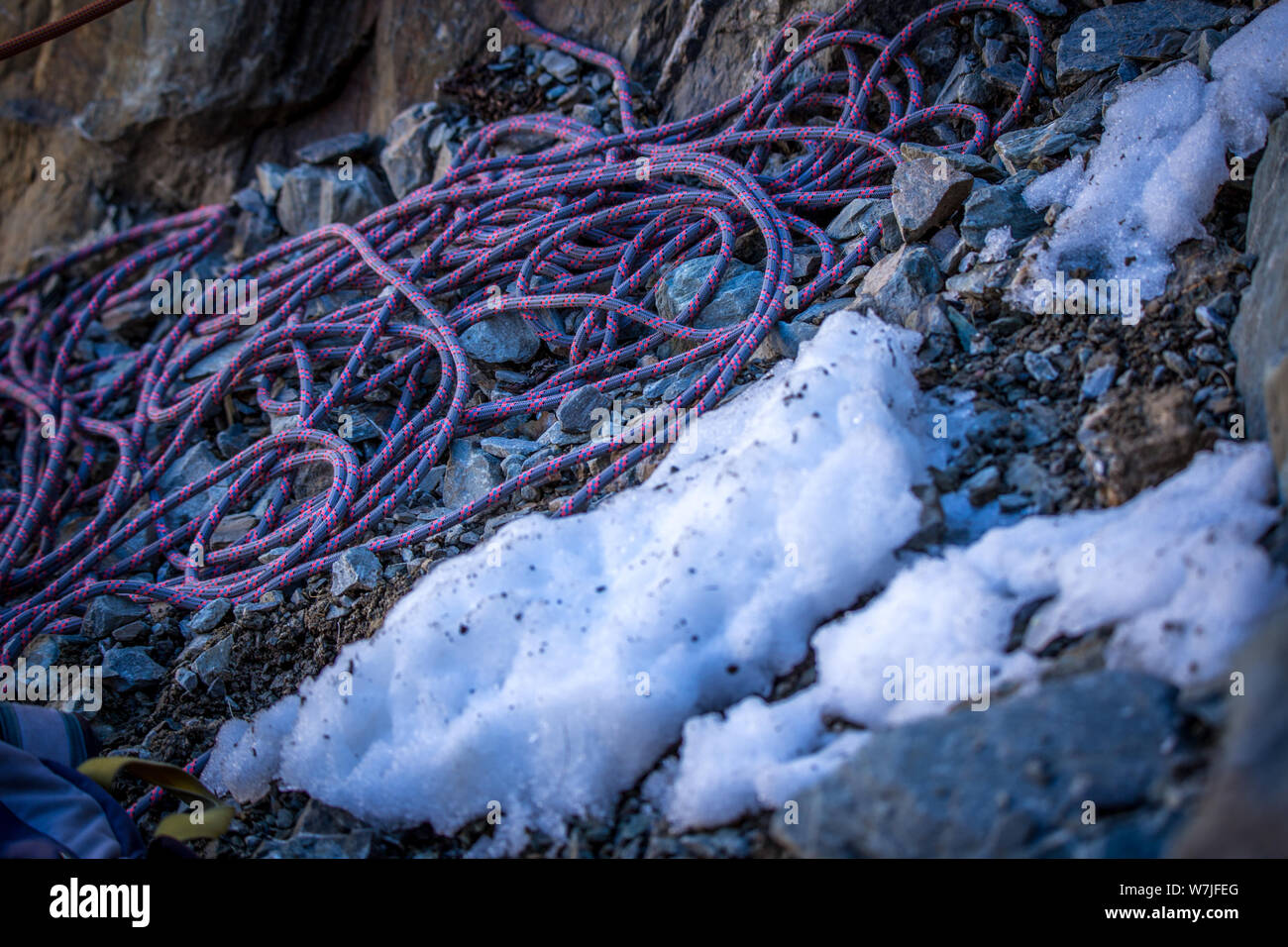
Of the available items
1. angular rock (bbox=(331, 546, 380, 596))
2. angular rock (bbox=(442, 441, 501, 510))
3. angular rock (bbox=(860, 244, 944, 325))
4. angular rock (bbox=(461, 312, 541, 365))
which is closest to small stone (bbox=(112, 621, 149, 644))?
angular rock (bbox=(331, 546, 380, 596))

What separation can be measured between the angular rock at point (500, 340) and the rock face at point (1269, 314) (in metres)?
1.80

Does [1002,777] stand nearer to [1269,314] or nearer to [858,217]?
[1269,314]

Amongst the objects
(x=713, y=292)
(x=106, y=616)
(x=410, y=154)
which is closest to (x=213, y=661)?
(x=106, y=616)

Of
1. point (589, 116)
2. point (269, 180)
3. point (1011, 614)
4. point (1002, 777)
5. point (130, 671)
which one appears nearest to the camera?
point (1002, 777)

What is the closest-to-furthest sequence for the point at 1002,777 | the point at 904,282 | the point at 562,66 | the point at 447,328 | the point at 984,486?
the point at 1002,777
the point at 984,486
the point at 904,282
the point at 447,328
the point at 562,66

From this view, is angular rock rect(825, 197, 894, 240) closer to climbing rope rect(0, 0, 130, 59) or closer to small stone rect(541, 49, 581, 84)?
small stone rect(541, 49, 581, 84)

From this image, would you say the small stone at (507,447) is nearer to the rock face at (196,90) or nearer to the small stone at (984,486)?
the small stone at (984,486)

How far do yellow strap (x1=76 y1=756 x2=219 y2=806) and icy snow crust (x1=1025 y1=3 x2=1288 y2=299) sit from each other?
2.05m

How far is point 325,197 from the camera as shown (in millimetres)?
3734

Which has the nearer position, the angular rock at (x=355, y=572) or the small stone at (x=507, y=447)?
the angular rock at (x=355, y=572)

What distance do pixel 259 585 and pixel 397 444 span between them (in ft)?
1.70

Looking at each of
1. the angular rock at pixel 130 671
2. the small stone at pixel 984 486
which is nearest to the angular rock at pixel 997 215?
the small stone at pixel 984 486

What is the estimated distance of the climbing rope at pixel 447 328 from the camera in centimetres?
254

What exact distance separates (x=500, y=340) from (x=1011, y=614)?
5.81ft
